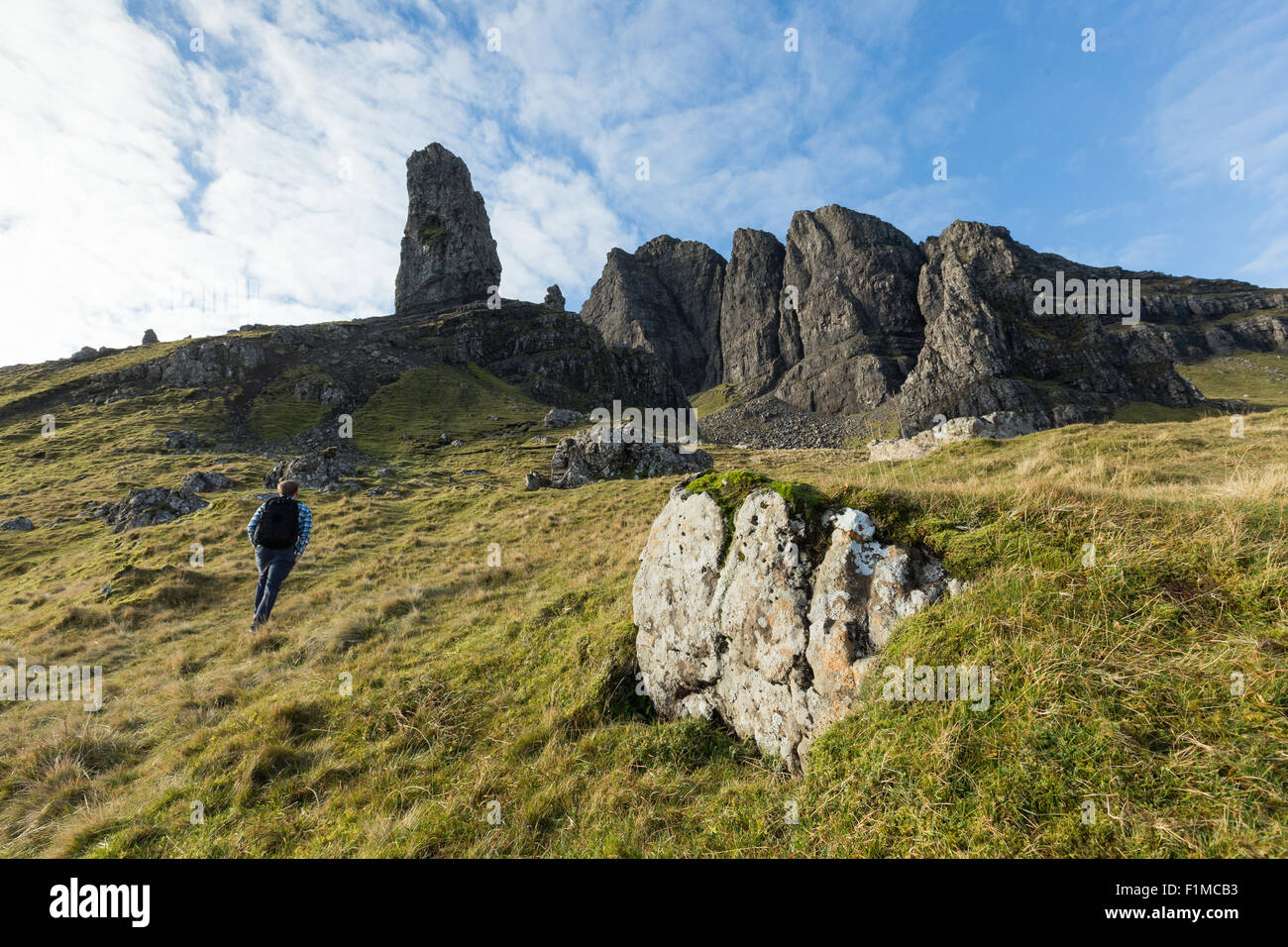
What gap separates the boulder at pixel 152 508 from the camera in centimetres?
2718

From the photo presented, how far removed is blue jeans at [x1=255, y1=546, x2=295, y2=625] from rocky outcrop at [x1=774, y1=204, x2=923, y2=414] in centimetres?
17361

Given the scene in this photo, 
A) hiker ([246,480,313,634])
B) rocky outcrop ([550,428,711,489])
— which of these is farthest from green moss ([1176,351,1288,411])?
hiker ([246,480,313,634])

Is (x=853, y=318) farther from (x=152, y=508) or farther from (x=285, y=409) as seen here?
(x=152, y=508)

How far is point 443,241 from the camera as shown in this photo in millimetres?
145125

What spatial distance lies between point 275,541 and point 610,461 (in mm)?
22463

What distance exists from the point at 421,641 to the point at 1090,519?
36.1 feet

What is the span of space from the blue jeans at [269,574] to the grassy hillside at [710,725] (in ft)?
1.77

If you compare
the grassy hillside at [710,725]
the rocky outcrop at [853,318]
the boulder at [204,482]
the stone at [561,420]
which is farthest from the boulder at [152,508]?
the rocky outcrop at [853,318]

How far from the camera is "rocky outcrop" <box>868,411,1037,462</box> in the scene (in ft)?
93.0

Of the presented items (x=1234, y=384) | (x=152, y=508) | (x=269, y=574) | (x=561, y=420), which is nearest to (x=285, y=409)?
(x=561, y=420)

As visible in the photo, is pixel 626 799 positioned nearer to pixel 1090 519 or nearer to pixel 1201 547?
pixel 1090 519

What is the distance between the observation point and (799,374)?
18762 cm

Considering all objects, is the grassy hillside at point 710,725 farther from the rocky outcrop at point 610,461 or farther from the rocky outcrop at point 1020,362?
the rocky outcrop at point 1020,362

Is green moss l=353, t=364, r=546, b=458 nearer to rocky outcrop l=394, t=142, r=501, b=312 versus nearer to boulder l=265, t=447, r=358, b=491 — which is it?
boulder l=265, t=447, r=358, b=491
